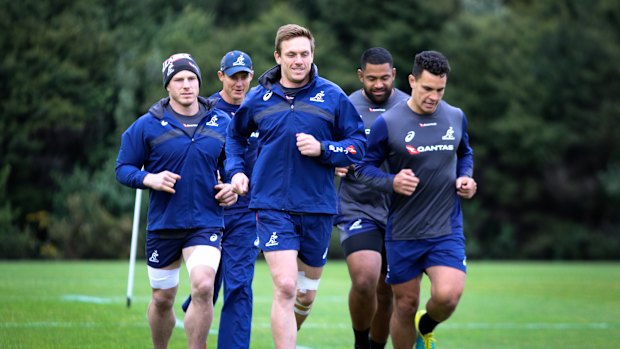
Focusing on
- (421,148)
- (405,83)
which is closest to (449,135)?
(421,148)

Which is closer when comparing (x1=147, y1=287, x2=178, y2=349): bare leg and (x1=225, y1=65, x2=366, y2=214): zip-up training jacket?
(x1=225, y1=65, x2=366, y2=214): zip-up training jacket

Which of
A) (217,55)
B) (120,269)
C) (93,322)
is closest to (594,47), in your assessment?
(217,55)

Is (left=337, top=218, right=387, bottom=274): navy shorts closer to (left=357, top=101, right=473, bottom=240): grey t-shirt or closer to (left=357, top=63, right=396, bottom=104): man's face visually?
(left=357, top=101, right=473, bottom=240): grey t-shirt

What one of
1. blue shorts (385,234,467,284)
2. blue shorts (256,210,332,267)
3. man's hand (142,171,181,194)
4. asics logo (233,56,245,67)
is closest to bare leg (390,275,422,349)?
blue shorts (385,234,467,284)

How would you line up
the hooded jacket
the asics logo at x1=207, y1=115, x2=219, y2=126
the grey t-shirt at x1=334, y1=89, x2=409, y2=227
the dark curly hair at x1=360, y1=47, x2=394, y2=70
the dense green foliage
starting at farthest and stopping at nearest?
the dense green foliage
the grey t-shirt at x1=334, y1=89, x2=409, y2=227
the dark curly hair at x1=360, y1=47, x2=394, y2=70
the asics logo at x1=207, y1=115, x2=219, y2=126
the hooded jacket

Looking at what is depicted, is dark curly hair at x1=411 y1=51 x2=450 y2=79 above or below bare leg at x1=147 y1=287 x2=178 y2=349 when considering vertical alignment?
above

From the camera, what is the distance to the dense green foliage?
3759cm

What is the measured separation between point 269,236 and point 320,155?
2.38ft

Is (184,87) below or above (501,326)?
above

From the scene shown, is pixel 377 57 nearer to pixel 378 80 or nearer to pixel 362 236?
pixel 378 80

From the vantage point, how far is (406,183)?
815cm

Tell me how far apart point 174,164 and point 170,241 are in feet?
2.05

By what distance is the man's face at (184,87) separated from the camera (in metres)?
8.68

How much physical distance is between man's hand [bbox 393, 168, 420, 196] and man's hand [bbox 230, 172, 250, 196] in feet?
3.82
